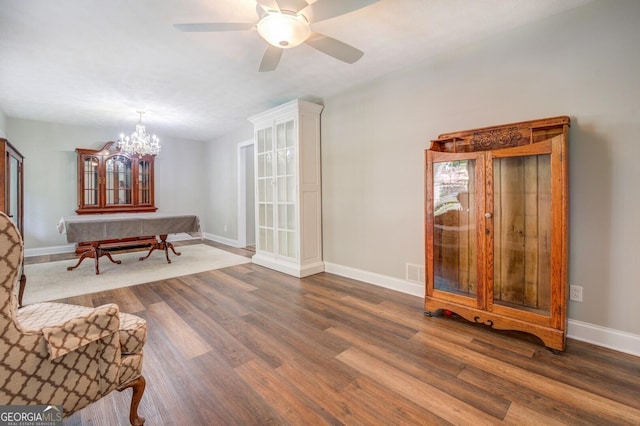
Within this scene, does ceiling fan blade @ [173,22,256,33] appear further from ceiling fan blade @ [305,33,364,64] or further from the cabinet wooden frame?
the cabinet wooden frame

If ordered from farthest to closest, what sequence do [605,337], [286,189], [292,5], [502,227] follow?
1. [286,189]
2. [502,227]
3. [605,337]
4. [292,5]

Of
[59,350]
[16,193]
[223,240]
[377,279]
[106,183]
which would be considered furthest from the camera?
[223,240]

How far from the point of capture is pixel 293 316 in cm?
258

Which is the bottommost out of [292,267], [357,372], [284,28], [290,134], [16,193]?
[357,372]

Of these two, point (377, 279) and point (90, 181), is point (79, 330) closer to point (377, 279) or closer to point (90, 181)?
point (377, 279)

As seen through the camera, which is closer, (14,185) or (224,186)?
(14,185)

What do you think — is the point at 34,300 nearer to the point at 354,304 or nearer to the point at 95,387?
the point at 95,387

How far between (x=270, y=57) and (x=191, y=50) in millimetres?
985

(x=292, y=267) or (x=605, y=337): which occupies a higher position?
(x=292, y=267)

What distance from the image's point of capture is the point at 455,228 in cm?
254

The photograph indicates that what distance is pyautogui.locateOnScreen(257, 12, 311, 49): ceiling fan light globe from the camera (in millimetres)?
1787

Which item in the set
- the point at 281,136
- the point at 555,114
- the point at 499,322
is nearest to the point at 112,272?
the point at 281,136

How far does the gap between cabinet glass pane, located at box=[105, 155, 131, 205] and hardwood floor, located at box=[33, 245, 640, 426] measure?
415 cm

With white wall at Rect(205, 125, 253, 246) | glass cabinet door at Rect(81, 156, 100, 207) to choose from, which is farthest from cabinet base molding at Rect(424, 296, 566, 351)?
glass cabinet door at Rect(81, 156, 100, 207)
